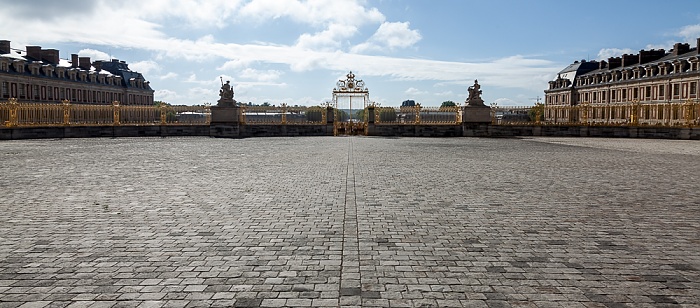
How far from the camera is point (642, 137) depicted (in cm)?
3350

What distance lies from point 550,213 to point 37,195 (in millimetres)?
8248

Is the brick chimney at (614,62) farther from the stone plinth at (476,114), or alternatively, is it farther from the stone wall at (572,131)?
the stone plinth at (476,114)

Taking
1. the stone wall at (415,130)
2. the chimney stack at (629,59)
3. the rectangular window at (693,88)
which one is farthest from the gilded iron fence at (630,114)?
the chimney stack at (629,59)

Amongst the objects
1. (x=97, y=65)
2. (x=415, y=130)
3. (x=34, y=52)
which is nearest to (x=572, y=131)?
(x=415, y=130)

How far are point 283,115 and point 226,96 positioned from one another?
3.74 metres

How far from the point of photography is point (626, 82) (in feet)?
252

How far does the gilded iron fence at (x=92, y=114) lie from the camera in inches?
1236

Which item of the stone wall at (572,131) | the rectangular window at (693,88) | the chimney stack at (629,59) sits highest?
the chimney stack at (629,59)

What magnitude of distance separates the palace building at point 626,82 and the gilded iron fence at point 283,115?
15.4 m

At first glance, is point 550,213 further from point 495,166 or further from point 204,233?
point 495,166

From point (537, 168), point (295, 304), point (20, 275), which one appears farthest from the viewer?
point (537, 168)

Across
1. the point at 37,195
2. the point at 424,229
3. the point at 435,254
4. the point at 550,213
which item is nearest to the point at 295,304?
the point at 435,254

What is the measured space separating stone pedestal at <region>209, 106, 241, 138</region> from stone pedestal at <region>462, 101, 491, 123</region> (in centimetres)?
1426

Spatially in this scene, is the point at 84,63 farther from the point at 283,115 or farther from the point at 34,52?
the point at 283,115
